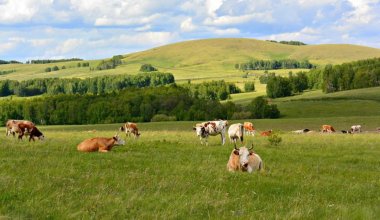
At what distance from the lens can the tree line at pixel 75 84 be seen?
178 metres

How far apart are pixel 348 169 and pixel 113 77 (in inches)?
7190

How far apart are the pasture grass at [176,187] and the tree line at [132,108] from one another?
77.1m

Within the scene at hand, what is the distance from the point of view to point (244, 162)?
16.1 meters

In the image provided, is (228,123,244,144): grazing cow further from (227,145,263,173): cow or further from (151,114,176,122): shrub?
(151,114,176,122): shrub

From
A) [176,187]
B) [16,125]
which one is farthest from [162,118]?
[176,187]

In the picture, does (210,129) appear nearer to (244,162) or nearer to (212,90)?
(244,162)

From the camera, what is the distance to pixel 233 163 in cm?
1647

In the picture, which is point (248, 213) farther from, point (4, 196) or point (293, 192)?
point (4, 196)

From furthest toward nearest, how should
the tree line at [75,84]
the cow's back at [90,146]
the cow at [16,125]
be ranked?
1. the tree line at [75,84]
2. the cow at [16,125]
3. the cow's back at [90,146]

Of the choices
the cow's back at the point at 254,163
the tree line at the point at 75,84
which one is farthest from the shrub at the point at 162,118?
the cow's back at the point at 254,163

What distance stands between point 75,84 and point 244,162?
566 ft

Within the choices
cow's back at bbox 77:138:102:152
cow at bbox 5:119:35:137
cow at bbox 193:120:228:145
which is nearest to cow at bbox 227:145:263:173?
cow's back at bbox 77:138:102:152

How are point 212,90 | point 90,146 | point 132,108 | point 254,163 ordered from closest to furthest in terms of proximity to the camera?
point 254,163 < point 90,146 < point 132,108 < point 212,90

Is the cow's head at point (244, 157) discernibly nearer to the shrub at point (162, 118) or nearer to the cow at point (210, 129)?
the cow at point (210, 129)
